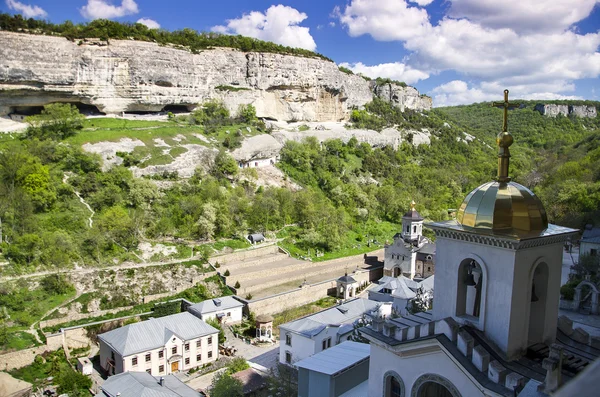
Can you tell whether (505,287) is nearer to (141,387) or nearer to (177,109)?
(141,387)

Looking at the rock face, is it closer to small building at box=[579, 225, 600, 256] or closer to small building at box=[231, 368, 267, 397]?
small building at box=[231, 368, 267, 397]

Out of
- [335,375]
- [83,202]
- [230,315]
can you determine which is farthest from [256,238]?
[335,375]

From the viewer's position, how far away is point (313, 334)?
59.1 ft

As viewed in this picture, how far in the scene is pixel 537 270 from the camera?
6.95 meters

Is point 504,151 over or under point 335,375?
over

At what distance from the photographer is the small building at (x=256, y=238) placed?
3058 centimetres

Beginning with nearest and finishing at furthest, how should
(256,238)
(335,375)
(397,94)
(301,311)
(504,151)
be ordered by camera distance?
(504,151)
(335,375)
(301,311)
(256,238)
(397,94)

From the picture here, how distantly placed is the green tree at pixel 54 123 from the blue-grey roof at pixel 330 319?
85.8 ft

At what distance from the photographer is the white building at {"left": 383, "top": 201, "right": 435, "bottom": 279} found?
2975 centimetres

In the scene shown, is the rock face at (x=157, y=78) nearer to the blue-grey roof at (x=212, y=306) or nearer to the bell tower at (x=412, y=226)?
the bell tower at (x=412, y=226)

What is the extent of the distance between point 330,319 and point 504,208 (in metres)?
13.8

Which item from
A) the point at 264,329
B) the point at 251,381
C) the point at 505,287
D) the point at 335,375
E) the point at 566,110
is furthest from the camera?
the point at 566,110

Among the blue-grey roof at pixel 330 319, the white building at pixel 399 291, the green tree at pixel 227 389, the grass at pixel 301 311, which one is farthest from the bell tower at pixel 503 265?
the grass at pixel 301 311

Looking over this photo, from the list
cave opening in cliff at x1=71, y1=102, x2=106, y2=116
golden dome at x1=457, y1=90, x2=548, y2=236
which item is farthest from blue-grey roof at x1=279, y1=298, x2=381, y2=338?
cave opening in cliff at x1=71, y1=102, x2=106, y2=116
